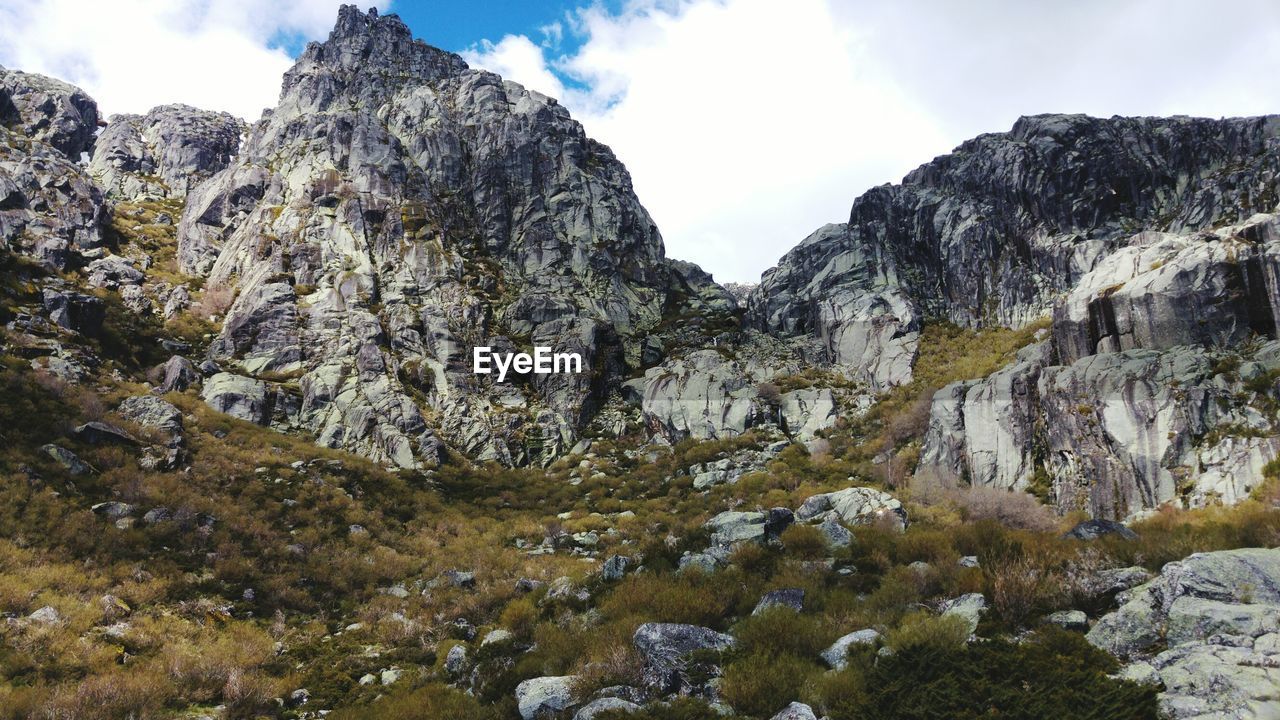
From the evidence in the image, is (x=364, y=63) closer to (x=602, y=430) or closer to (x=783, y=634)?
(x=602, y=430)

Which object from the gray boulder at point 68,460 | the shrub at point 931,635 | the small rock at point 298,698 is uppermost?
the gray boulder at point 68,460

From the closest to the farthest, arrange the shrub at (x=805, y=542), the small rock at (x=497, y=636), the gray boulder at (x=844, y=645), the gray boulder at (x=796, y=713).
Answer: the gray boulder at (x=796, y=713) < the gray boulder at (x=844, y=645) < the small rock at (x=497, y=636) < the shrub at (x=805, y=542)

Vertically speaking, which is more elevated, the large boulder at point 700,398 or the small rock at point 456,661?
the large boulder at point 700,398

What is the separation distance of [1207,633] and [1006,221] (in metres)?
51.0

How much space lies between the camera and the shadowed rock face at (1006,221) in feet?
142

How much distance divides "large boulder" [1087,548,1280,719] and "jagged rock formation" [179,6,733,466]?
37.5 meters

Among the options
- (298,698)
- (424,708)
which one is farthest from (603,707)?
(298,698)

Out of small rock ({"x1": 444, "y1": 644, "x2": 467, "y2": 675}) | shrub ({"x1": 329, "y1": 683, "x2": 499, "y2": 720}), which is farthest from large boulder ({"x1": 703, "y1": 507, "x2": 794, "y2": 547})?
shrub ({"x1": 329, "y1": 683, "x2": 499, "y2": 720})

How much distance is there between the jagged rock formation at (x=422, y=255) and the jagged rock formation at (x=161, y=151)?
705 inches

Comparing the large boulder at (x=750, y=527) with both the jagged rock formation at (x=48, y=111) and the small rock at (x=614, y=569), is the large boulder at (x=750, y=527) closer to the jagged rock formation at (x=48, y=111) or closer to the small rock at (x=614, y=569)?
the small rock at (x=614, y=569)

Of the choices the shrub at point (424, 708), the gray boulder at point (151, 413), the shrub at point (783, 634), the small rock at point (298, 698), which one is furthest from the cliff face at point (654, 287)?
the small rock at point (298, 698)

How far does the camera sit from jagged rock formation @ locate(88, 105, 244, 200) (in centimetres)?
7700

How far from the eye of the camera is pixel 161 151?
3312 inches

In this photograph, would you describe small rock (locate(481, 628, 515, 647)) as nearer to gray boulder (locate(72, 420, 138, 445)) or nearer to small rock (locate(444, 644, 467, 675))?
small rock (locate(444, 644, 467, 675))
